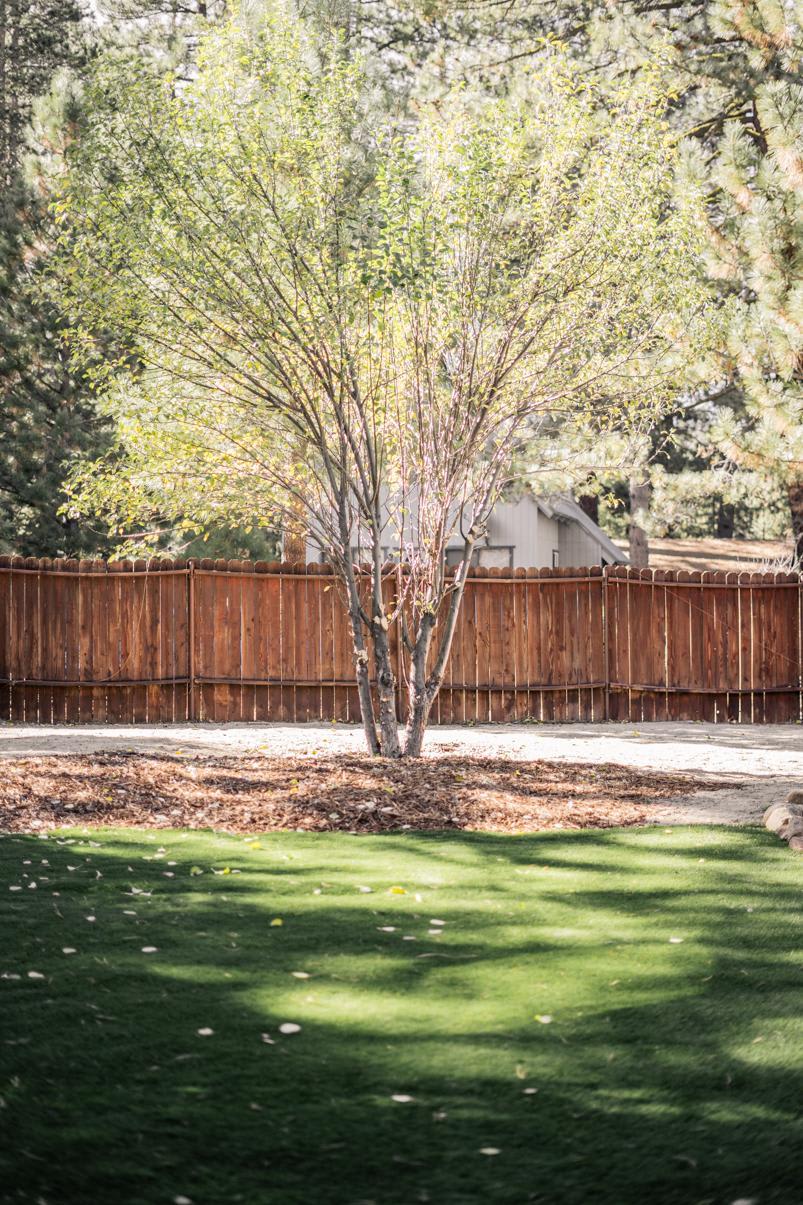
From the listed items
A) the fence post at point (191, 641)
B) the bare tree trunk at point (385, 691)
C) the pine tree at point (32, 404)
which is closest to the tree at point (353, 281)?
the bare tree trunk at point (385, 691)

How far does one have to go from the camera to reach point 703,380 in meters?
13.9

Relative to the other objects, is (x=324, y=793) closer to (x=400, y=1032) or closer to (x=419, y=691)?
(x=419, y=691)

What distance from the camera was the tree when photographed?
8148 millimetres

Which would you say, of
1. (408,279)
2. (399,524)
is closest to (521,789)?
(399,524)

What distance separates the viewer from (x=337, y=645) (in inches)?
563

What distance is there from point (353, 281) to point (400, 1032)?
627cm

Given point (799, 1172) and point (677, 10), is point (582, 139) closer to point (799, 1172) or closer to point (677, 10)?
point (799, 1172)

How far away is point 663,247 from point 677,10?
958cm

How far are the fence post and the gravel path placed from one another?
495 millimetres

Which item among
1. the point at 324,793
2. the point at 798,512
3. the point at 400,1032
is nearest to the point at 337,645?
the point at 324,793

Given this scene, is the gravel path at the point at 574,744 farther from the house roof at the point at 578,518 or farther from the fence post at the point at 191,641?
the house roof at the point at 578,518

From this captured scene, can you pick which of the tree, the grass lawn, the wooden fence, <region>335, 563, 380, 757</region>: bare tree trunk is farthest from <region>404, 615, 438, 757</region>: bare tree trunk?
the wooden fence

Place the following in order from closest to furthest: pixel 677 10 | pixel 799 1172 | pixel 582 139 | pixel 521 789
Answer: pixel 799 1172, pixel 521 789, pixel 582 139, pixel 677 10

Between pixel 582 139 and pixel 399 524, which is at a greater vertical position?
pixel 582 139
